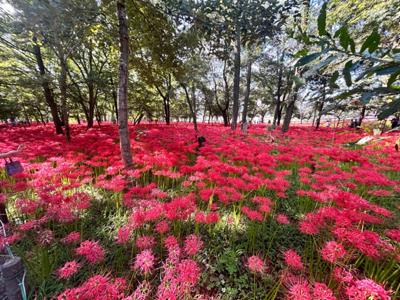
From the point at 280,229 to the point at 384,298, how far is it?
1391 mm

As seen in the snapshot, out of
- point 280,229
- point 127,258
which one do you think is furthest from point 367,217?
point 127,258

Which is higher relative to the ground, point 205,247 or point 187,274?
point 187,274

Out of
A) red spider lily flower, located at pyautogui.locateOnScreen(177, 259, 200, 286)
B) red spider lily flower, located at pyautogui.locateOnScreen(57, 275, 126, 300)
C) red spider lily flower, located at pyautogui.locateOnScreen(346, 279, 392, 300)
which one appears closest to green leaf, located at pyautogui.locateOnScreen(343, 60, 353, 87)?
red spider lily flower, located at pyautogui.locateOnScreen(346, 279, 392, 300)

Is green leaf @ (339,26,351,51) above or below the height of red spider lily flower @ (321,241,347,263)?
above

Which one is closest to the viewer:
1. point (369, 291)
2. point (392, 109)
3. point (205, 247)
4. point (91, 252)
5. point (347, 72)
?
point (392, 109)

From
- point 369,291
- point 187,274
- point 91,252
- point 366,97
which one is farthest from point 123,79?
point 369,291

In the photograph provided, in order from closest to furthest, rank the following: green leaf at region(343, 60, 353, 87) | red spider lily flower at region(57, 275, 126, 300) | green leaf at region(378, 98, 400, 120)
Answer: green leaf at region(378, 98, 400, 120) < green leaf at region(343, 60, 353, 87) < red spider lily flower at region(57, 275, 126, 300)

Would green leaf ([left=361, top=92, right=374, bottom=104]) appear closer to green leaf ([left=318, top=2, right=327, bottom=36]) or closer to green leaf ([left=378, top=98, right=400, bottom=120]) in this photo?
green leaf ([left=378, top=98, right=400, bottom=120])

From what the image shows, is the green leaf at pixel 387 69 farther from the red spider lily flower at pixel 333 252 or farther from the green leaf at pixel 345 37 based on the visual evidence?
the red spider lily flower at pixel 333 252

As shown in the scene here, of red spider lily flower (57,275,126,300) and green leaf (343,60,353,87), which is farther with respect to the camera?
red spider lily flower (57,275,126,300)

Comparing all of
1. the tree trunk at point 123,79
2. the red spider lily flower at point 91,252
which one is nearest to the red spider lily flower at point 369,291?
the red spider lily flower at point 91,252

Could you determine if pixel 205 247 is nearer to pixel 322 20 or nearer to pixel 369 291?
pixel 369 291

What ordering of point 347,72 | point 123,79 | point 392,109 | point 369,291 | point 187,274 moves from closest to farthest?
1. point 392,109
2. point 347,72
3. point 369,291
4. point 187,274
5. point 123,79

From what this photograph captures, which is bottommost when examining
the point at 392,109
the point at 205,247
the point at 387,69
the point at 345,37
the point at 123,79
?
the point at 205,247
